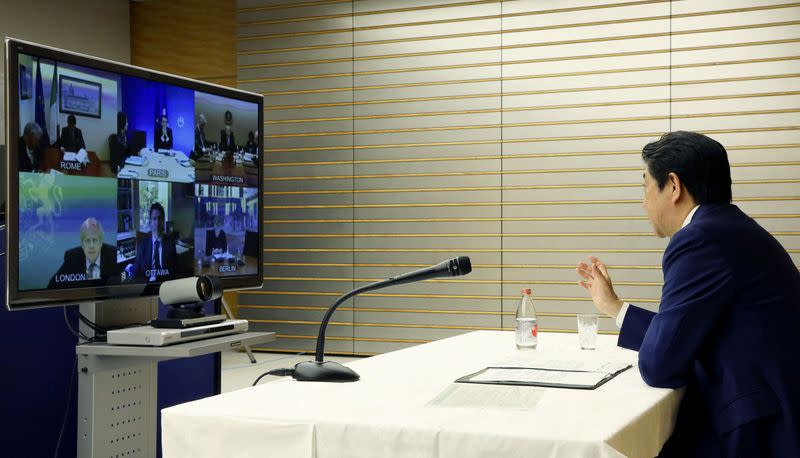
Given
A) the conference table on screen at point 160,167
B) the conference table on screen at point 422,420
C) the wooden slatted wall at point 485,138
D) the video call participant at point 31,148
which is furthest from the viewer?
the wooden slatted wall at point 485,138

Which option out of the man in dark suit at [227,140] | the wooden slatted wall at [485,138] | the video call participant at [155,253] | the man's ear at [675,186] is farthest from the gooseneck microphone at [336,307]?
the wooden slatted wall at [485,138]

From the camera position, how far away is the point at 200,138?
3.22 metres

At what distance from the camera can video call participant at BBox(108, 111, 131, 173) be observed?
282 cm

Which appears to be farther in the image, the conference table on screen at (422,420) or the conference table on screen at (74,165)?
the conference table on screen at (74,165)

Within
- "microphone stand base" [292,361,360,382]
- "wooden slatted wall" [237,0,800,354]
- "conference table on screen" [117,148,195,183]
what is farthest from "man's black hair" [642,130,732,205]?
"wooden slatted wall" [237,0,800,354]

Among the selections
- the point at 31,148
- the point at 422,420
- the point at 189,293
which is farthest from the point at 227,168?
the point at 422,420

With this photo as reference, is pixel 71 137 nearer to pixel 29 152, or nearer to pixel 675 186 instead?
pixel 29 152

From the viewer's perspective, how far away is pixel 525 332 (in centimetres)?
253

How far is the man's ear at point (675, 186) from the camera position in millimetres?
2201

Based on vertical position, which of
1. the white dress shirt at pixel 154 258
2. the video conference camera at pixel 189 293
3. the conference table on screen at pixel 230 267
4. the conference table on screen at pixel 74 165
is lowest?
the video conference camera at pixel 189 293

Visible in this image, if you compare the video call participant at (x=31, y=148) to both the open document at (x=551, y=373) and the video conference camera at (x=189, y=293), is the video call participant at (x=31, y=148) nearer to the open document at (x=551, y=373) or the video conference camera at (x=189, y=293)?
the video conference camera at (x=189, y=293)

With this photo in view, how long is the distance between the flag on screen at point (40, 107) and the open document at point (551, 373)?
1.48m

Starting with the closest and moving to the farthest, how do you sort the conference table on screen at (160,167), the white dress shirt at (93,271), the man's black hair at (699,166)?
the man's black hair at (699,166), the white dress shirt at (93,271), the conference table on screen at (160,167)

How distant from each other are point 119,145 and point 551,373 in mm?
1632
